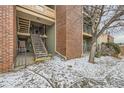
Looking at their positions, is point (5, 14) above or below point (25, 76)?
above

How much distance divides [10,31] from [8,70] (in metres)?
0.75

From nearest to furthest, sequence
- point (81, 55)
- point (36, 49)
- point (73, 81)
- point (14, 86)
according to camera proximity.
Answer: point (14, 86) → point (73, 81) → point (36, 49) → point (81, 55)

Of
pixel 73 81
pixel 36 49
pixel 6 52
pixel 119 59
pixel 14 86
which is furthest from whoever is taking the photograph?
pixel 36 49

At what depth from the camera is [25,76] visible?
256 centimetres

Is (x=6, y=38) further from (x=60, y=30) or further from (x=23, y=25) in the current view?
(x=60, y=30)

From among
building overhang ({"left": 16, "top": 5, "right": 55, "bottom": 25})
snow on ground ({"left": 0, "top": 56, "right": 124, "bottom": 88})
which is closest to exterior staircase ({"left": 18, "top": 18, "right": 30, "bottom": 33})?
building overhang ({"left": 16, "top": 5, "right": 55, "bottom": 25})

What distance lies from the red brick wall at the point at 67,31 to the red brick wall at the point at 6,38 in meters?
1.92

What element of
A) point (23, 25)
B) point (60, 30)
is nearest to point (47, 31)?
point (60, 30)

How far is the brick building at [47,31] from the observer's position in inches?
148

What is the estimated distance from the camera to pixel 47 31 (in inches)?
201

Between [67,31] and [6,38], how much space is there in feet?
7.23

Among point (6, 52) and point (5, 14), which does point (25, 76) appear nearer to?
point (6, 52)

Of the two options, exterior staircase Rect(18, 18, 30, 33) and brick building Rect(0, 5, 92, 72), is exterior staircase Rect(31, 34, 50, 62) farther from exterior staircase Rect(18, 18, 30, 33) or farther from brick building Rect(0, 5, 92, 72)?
exterior staircase Rect(18, 18, 30, 33)
